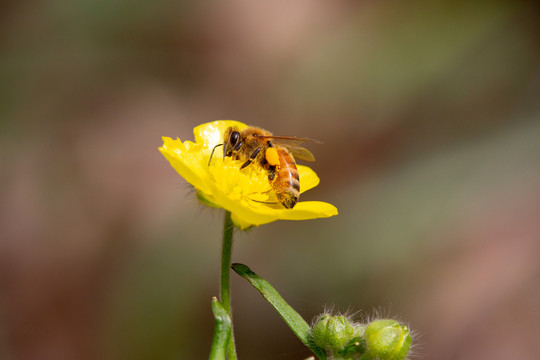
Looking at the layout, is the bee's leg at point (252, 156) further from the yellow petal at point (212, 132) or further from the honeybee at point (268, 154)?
the yellow petal at point (212, 132)

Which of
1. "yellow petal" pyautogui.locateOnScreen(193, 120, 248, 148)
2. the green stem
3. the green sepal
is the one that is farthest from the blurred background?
the green sepal

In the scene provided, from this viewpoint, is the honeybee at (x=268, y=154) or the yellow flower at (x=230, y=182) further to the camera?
the honeybee at (x=268, y=154)

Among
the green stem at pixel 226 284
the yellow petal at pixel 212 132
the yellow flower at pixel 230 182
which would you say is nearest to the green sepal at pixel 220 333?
the green stem at pixel 226 284

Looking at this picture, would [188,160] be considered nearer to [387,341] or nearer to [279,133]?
[387,341]

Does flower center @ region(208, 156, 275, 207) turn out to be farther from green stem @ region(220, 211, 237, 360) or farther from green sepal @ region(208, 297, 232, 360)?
green sepal @ region(208, 297, 232, 360)

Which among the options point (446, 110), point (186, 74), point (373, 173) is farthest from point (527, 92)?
point (186, 74)

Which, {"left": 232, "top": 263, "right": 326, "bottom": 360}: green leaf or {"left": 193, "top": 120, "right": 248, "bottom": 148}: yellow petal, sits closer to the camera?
{"left": 232, "top": 263, "right": 326, "bottom": 360}: green leaf
